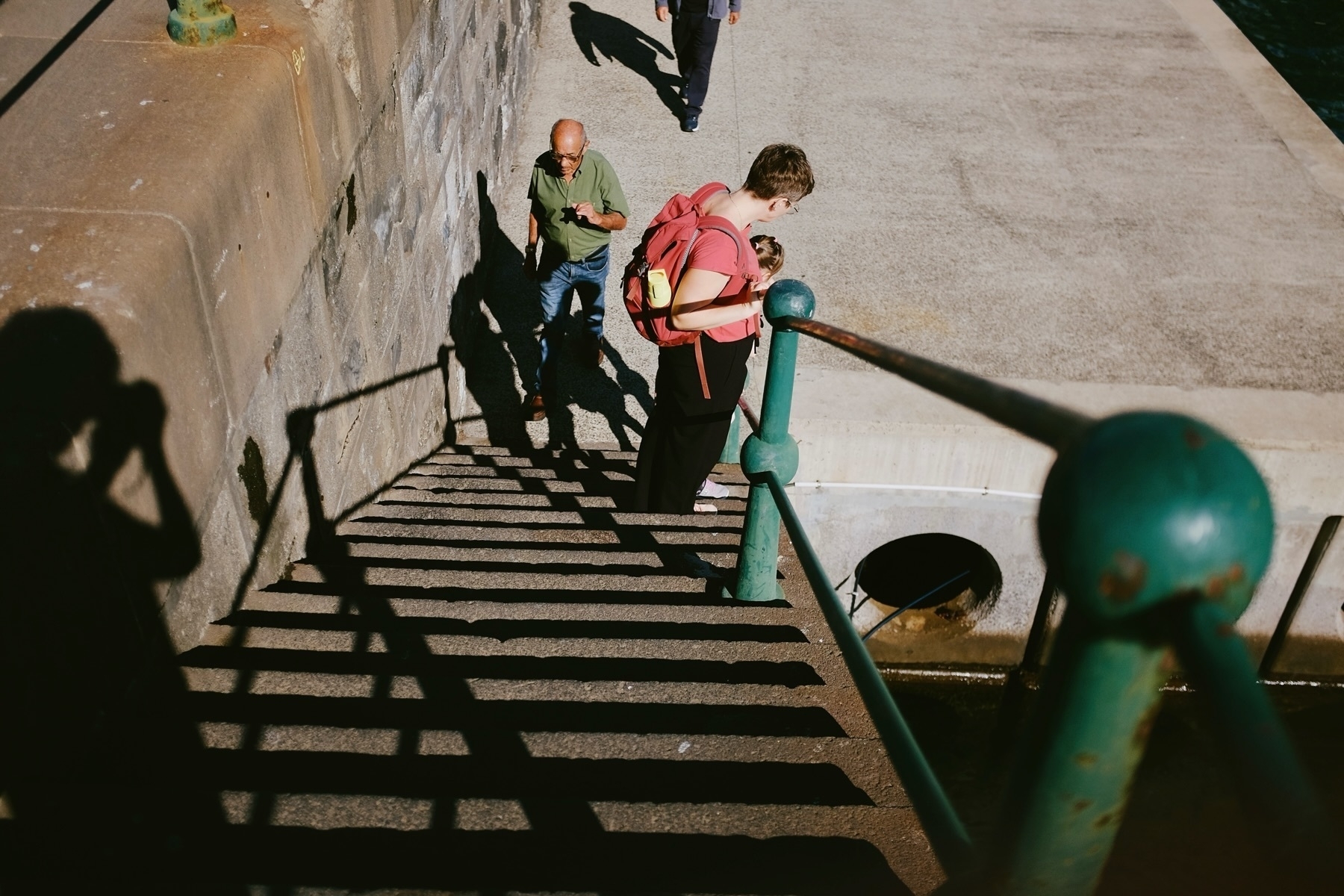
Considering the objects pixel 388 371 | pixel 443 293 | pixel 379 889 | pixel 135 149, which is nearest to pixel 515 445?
pixel 443 293

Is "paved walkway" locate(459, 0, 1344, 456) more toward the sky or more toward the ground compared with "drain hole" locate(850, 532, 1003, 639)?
more toward the sky

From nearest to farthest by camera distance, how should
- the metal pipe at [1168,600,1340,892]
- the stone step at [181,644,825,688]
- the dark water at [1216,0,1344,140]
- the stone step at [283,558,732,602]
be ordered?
the metal pipe at [1168,600,1340,892] → the stone step at [181,644,825,688] → the stone step at [283,558,732,602] → the dark water at [1216,0,1344,140]

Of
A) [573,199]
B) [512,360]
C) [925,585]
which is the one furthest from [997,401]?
[925,585]

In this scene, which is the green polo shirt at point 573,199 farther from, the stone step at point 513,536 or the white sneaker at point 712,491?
the stone step at point 513,536

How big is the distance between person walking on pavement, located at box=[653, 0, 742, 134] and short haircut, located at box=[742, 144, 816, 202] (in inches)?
204

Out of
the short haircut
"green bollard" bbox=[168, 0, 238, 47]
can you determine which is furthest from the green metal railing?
"green bollard" bbox=[168, 0, 238, 47]

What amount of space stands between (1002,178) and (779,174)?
5.50 meters

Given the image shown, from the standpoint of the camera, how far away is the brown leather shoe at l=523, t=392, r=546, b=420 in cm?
602

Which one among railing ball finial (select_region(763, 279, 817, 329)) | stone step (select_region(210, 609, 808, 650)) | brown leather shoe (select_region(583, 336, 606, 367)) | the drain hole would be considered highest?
railing ball finial (select_region(763, 279, 817, 329))

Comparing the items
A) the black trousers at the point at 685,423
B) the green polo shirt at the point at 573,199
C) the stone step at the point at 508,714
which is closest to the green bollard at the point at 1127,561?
the stone step at the point at 508,714

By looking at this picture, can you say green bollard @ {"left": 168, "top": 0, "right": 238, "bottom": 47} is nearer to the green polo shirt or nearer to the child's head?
the child's head

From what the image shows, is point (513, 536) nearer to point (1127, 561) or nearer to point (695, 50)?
point (1127, 561)

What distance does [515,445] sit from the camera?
6.11 metres

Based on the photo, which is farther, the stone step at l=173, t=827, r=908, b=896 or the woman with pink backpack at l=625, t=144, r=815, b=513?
the woman with pink backpack at l=625, t=144, r=815, b=513
